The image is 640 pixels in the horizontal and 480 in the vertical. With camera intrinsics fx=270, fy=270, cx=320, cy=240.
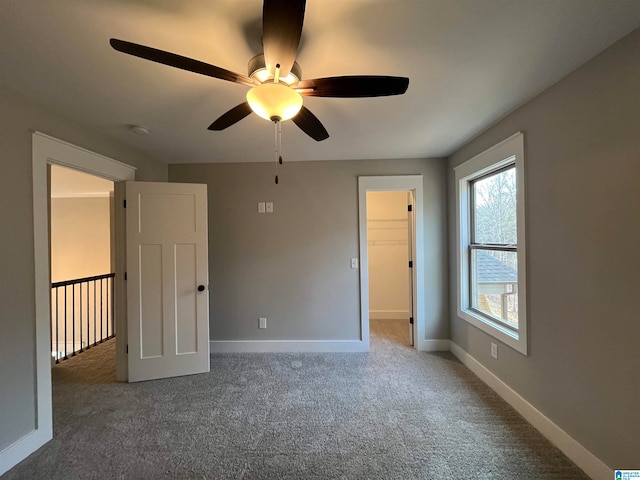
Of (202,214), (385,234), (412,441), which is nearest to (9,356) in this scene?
(202,214)

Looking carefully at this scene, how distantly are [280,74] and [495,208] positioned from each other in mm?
2245

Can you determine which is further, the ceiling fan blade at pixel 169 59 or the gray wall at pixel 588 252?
the gray wall at pixel 588 252

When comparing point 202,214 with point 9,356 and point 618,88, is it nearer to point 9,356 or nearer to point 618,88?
point 9,356

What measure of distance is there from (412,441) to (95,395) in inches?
103

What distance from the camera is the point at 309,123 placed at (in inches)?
62.9

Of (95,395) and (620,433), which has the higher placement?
(620,433)

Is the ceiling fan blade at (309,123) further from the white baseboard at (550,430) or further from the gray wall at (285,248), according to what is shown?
the white baseboard at (550,430)

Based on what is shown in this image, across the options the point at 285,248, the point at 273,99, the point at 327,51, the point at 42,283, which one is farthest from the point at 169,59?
the point at 285,248

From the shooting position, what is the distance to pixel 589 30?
1.23 meters

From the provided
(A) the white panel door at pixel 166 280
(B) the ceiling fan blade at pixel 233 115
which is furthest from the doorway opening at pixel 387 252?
(B) the ceiling fan blade at pixel 233 115

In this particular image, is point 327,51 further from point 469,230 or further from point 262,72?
point 469,230

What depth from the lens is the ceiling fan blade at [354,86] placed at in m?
1.14

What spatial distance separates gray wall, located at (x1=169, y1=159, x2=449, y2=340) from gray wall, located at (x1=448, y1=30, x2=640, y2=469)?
150cm

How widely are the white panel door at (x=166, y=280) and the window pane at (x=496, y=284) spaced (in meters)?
2.80
